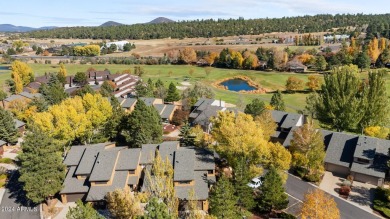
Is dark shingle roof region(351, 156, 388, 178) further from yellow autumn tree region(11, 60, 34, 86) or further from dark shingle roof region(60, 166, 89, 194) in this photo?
yellow autumn tree region(11, 60, 34, 86)

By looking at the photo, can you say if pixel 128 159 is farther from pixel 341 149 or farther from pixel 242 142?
pixel 341 149

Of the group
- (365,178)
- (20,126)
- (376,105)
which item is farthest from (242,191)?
(20,126)

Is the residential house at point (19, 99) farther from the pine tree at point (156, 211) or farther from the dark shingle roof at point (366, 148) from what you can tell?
the dark shingle roof at point (366, 148)

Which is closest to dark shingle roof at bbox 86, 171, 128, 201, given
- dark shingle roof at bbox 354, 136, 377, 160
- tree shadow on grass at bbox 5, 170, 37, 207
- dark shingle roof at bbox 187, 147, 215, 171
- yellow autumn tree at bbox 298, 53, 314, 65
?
tree shadow on grass at bbox 5, 170, 37, 207

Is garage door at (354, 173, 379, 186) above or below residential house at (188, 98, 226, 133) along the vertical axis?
below

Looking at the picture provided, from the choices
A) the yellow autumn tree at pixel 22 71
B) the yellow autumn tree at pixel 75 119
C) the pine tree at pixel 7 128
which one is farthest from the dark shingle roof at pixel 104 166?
the yellow autumn tree at pixel 22 71

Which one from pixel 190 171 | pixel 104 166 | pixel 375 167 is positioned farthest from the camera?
pixel 375 167

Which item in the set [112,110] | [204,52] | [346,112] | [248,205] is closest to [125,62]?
[204,52]
